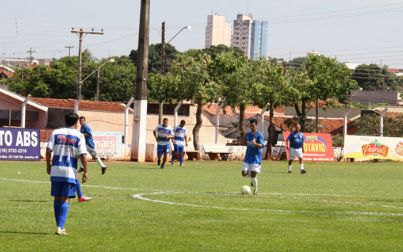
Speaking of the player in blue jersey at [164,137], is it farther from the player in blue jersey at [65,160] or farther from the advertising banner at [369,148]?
the advertising banner at [369,148]

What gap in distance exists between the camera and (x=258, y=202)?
64.6 ft

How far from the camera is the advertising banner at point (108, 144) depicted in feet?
147

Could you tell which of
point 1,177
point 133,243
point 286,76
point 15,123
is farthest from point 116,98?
point 133,243

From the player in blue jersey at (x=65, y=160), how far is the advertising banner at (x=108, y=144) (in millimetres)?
30635

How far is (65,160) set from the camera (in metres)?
13.6

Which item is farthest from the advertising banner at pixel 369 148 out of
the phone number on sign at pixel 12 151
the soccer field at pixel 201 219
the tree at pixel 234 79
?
the soccer field at pixel 201 219

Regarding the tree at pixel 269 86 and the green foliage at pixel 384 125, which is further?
the green foliage at pixel 384 125

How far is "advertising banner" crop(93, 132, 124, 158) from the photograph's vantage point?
1758 inches

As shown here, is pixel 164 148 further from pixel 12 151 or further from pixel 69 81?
pixel 69 81

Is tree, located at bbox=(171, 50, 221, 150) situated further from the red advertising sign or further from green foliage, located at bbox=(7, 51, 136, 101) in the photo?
green foliage, located at bbox=(7, 51, 136, 101)

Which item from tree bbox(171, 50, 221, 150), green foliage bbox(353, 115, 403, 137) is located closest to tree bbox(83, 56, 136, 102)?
green foliage bbox(353, 115, 403, 137)

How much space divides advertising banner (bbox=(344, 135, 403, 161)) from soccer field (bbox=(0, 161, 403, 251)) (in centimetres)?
3205

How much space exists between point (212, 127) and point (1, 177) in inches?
2141

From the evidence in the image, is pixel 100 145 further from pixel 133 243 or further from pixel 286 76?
pixel 133 243
